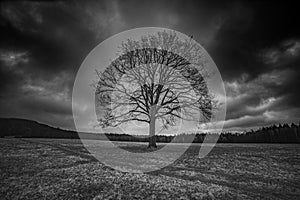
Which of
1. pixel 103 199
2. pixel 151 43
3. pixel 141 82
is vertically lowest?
pixel 103 199

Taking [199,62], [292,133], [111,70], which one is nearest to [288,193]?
[199,62]

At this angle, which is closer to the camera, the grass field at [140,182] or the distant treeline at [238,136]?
the grass field at [140,182]

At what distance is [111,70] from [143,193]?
64.2 ft

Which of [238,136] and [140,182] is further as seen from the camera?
[238,136]

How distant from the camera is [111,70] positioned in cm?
2597

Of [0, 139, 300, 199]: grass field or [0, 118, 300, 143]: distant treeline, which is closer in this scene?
[0, 139, 300, 199]: grass field

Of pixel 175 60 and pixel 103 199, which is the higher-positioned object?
pixel 175 60

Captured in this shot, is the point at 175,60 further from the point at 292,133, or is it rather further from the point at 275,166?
the point at 292,133

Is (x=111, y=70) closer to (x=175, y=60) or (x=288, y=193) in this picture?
(x=175, y=60)

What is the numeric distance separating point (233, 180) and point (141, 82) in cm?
1700

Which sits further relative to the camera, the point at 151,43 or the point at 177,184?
the point at 151,43

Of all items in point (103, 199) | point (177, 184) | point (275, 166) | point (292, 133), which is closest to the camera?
point (103, 199)

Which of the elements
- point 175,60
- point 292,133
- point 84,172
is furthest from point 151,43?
point 292,133

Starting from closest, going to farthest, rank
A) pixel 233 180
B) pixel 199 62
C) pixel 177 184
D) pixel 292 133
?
pixel 177 184
pixel 233 180
pixel 199 62
pixel 292 133
